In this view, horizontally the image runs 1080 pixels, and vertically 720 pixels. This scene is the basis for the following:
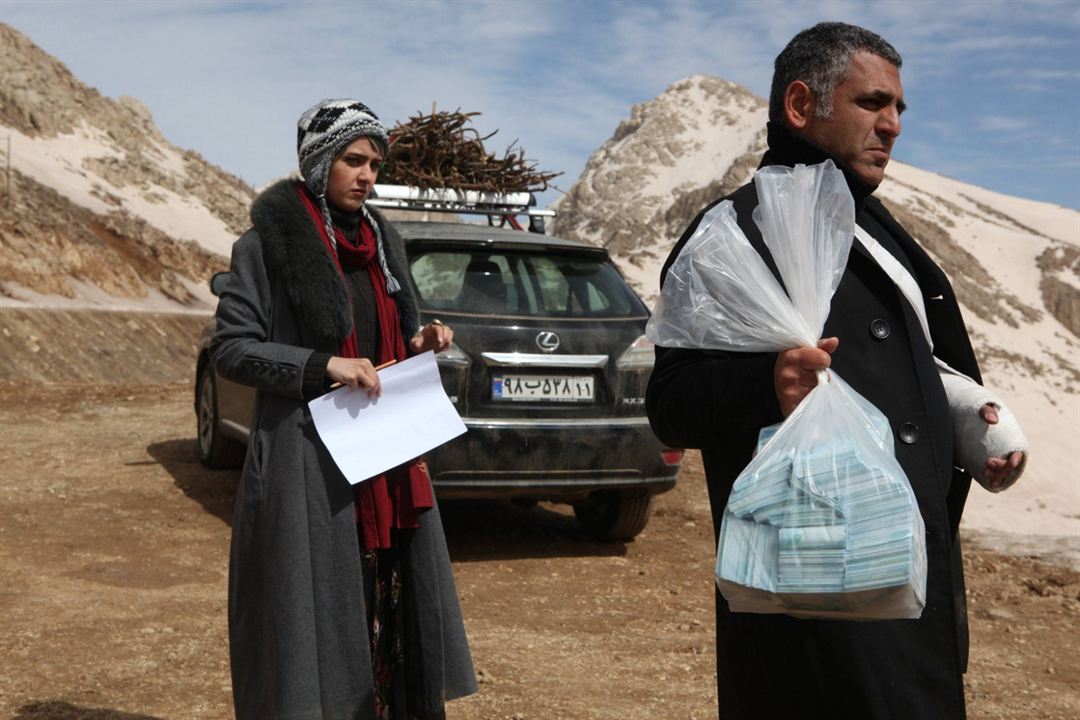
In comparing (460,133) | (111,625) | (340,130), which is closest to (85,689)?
(111,625)

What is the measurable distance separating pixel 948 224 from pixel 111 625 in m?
65.6

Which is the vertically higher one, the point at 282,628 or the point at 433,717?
the point at 282,628

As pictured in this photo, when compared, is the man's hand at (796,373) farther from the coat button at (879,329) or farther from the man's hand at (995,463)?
the man's hand at (995,463)

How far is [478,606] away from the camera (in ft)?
20.8

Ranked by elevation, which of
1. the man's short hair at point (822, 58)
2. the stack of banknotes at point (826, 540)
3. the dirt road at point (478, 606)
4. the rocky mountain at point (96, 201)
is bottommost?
the dirt road at point (478, 606)

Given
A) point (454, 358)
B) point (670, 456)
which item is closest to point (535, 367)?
point (454, 358)

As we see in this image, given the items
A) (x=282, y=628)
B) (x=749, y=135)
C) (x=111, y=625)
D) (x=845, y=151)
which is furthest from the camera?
(x=749, y=135)

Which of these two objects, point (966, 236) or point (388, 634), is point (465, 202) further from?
point (966, 236)

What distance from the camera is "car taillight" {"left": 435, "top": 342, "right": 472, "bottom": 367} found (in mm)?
6445

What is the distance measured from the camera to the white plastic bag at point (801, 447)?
2068mm

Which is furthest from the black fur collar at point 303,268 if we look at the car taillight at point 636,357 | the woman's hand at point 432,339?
the car taillight at point 636,357

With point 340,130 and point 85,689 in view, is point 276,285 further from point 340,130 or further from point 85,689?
point 85,689

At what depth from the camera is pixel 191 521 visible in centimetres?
780

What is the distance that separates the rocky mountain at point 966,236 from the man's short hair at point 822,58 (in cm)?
1458
